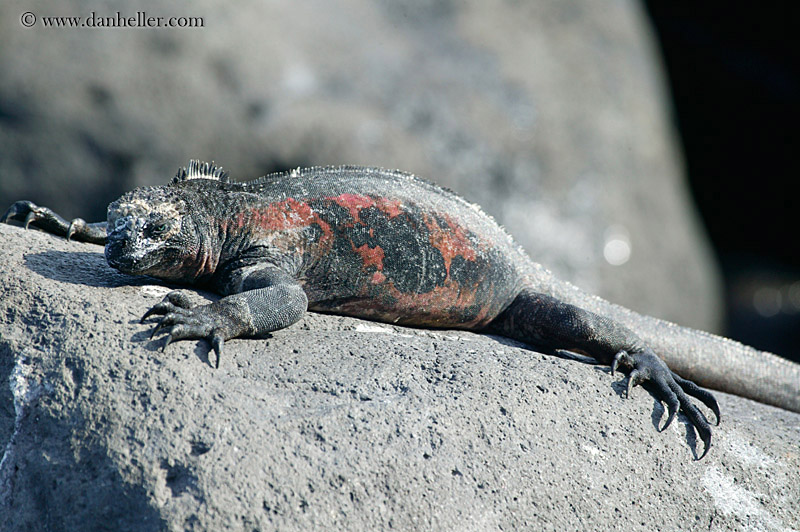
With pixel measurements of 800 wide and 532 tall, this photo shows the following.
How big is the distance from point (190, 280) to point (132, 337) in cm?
72

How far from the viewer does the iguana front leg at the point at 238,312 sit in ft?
9.14

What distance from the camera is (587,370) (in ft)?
11.2

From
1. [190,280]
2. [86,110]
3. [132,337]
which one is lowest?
[132,337]

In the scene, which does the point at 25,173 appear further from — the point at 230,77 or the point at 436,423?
the point at 436,423

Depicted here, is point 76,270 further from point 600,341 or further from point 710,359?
point 710,359

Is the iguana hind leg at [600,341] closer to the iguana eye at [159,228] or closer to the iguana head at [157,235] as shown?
the iguana head at [157,235]

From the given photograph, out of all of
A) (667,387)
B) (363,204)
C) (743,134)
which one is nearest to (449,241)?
(363,204)

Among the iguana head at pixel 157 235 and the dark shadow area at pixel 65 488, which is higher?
the iguana head at pixel 157 235

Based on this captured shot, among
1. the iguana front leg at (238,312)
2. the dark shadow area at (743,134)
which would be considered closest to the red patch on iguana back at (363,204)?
the iguana front leg at (238,312)

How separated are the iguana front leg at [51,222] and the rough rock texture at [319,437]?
38 centimetres

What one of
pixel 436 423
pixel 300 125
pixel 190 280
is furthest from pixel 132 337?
pixel 300 125

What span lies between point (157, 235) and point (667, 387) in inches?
93.5

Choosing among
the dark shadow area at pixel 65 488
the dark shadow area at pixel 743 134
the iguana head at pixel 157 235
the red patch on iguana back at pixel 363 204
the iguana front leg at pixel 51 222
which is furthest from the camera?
the dark shadow area at pixel 743 134

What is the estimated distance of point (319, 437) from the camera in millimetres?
2564
